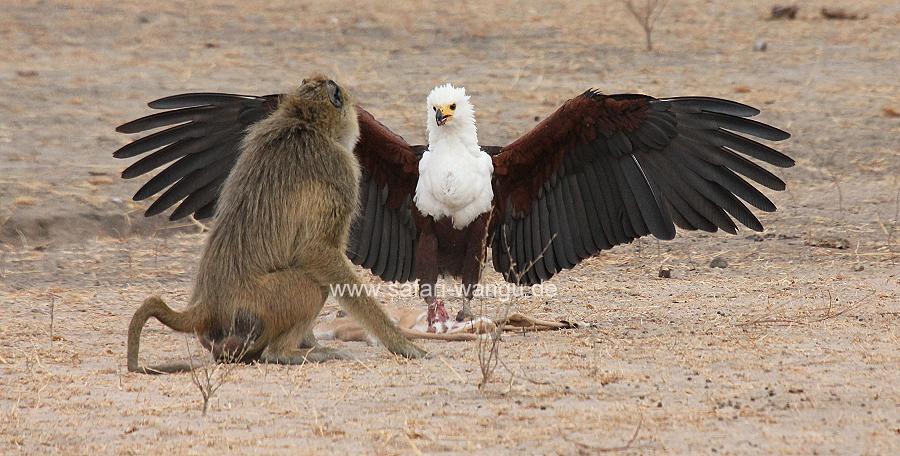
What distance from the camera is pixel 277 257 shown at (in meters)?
6.69

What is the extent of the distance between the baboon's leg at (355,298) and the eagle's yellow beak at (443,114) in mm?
1375

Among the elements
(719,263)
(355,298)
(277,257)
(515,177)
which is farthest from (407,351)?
(719,263)

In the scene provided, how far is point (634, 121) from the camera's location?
792 centimetres

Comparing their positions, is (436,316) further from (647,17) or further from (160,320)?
(647,17)

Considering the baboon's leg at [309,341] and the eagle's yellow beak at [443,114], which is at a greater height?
the eagle's yellow beak at [443,114]

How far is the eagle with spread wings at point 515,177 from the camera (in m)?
7.85

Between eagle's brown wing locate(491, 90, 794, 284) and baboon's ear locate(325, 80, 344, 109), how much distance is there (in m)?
1.40

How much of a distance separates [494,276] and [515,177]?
1.50m

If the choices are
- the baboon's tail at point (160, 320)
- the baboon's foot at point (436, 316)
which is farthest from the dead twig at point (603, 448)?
the baboon's foot at point (436, 316)

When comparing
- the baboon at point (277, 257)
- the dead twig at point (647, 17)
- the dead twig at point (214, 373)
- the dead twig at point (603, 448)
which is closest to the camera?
the dead twig at point (603, 448)

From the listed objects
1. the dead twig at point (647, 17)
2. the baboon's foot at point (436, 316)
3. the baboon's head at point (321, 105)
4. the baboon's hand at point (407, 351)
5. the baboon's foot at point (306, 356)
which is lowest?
the baboon's foot at point (306, 356)

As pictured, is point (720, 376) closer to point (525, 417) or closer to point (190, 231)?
point (525, 417)

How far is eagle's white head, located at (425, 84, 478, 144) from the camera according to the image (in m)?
7.87

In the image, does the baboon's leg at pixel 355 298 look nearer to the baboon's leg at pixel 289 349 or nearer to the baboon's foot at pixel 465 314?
the baboon's leg at pixel 289 349
